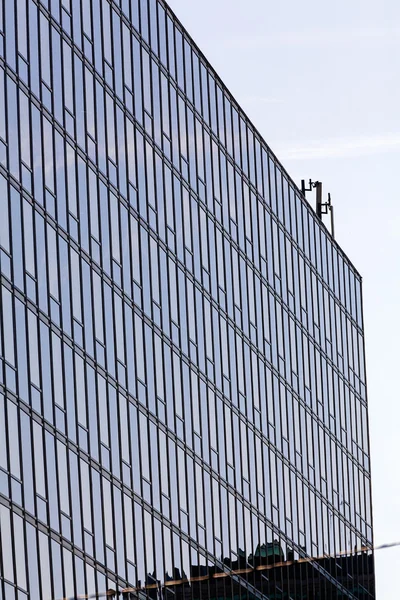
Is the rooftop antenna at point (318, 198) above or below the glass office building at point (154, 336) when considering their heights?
above

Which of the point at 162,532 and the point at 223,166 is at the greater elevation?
the point at 223,166

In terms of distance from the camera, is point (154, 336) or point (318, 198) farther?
point (318, 198)

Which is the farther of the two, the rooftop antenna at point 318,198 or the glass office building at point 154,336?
the rooftop antenna at point 318,198

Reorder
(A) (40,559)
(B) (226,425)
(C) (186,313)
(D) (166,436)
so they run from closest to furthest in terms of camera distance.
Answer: (A) (40,559) < (D) (166,436) < (C) (186,313) < (B) (226,425)

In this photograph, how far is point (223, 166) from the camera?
5522 centimetres

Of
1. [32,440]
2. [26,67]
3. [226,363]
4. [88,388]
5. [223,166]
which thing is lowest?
[32,440]

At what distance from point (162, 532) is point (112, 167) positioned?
12960mm

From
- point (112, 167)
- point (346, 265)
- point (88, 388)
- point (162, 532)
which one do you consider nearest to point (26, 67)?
point (112, 167)

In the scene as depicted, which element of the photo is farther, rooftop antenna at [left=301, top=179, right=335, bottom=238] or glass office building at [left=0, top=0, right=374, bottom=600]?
rooftop antenna at [left=301, top=179, right=335, bottom=238]

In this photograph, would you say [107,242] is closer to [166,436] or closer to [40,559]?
[166,436]

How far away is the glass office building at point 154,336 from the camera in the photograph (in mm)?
36500

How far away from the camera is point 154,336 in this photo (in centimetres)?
4622

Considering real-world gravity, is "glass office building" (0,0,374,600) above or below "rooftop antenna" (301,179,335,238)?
below

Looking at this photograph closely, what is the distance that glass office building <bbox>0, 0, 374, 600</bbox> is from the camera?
36.5 meters
